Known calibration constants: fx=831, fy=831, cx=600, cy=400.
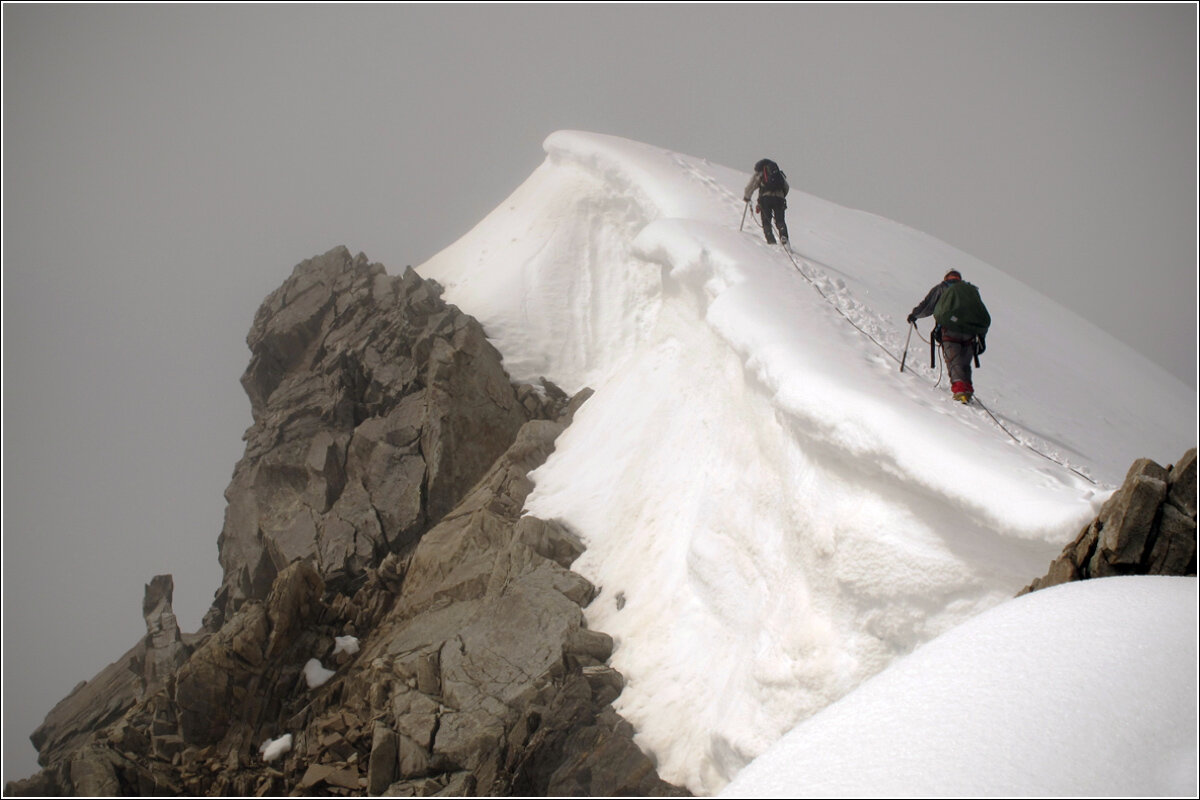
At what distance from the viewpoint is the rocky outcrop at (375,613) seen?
11562 millimetres

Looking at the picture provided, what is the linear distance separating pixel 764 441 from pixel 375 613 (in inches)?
304

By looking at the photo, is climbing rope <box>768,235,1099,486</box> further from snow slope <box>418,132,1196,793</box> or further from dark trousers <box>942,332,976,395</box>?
dark trousers <box>942,332,976,395</box>

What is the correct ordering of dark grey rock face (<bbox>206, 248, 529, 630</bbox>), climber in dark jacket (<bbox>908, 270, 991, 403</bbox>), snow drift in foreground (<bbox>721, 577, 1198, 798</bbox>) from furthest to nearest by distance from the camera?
dark grey rock face (<bbox>206, 248, 529, 630</bbox>) → climber in dark jacket (<bbox>908, 270, 991, 403</bbox>) → snow drift in foreground (<bbox>721, 577, 1198, 798</bbox>)

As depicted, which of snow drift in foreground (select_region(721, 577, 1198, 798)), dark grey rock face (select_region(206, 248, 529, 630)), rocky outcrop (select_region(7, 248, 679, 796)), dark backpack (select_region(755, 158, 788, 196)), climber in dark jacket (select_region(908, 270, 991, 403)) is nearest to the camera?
snow drift in foreground (select_region(721, 577, 1198, 798))

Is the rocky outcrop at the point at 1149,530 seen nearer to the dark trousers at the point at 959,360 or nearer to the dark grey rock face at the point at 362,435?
the dark trousers at the point at 959,360

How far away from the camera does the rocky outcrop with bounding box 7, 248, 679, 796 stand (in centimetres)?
1156

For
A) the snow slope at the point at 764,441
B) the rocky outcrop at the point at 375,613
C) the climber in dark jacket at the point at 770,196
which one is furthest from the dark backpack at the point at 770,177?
the rocky outcrop at the point at 375,613

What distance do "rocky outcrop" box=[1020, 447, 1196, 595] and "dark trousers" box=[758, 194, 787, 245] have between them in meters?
11.8

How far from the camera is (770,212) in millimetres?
18453

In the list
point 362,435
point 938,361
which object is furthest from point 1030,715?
point 362,435

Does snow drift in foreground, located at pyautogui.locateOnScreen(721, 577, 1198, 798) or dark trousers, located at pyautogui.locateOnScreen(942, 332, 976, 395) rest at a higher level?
dark trousers, located at pyautogui.locateOnScreen(942, 332, 976, 395)

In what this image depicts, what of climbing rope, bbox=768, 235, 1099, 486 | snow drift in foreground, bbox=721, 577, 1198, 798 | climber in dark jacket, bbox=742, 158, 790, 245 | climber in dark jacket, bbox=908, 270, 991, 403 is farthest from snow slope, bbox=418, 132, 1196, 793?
snow drift in foreground, bbox=721, 577, 1198, 798

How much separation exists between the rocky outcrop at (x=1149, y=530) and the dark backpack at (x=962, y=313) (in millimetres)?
4162

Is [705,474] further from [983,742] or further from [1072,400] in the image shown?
→ [983,742]
